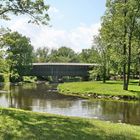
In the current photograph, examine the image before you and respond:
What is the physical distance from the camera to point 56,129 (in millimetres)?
17000

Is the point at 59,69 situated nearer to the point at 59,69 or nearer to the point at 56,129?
the point at 59,69

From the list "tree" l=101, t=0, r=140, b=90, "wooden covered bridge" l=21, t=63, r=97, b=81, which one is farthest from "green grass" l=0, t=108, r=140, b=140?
"wooden covered bridge" l=21, t=63, r=97, b=81

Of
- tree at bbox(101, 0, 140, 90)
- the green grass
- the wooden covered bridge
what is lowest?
the green grass

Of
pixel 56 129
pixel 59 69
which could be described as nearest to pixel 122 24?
pixel 56 129

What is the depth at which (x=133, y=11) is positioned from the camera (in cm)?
4953

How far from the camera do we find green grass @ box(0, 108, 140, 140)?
15828mm

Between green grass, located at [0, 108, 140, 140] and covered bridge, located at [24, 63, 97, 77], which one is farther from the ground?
covered bridge, located at [24, 63, 97, 77]

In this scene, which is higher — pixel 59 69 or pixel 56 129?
pixel 59 69

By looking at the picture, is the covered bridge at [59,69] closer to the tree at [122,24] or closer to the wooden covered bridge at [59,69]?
the wooden covered bridge at [59,69]

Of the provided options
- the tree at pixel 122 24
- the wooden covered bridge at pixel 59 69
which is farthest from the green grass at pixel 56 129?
the wooden covered bridge at pixel 59 69

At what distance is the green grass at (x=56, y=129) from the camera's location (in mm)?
15828

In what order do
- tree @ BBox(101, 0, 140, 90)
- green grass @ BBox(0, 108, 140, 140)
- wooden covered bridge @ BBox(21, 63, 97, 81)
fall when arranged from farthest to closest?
wooden covered bridge @ BBox(21, 63, 97, 81) → tree @ BBox(101, 0, 140, 90) → green grass @ BBox(0, 108, 140, 140)

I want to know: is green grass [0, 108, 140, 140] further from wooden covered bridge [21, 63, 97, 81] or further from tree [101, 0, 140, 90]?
wooden covered bridge [21, 63, 97, 81]

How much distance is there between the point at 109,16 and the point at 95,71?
24.1 m
